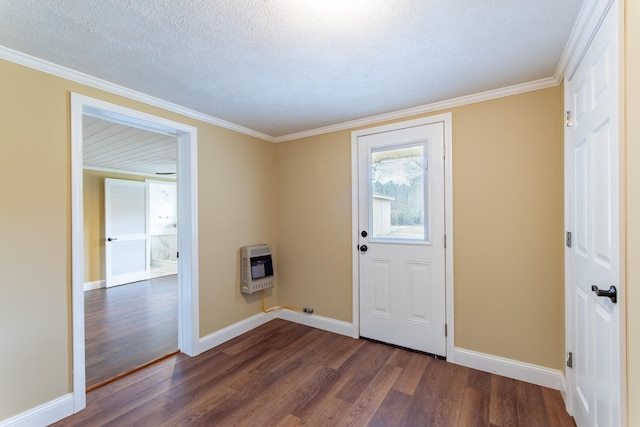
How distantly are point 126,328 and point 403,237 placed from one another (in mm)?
3313

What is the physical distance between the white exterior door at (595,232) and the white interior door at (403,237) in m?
0.91

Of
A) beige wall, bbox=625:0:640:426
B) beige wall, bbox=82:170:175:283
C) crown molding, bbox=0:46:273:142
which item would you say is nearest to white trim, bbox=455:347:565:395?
beige wall, bbox=625:0:640:426

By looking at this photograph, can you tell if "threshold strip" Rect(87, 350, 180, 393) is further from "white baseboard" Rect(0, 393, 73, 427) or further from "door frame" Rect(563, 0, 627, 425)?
"door frame" Rect(563, 0, 627, 425)

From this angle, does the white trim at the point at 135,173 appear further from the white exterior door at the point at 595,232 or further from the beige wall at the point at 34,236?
the white exterior door at the point at 595,232

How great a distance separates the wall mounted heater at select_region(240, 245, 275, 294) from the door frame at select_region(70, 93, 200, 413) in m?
0.57

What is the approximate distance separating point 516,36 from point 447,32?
0.39 meters

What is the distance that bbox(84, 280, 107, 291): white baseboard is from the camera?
5070mm

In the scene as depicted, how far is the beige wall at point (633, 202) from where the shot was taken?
99cm

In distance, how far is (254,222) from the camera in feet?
10.9

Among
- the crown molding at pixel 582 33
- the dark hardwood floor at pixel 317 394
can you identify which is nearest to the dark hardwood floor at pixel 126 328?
the dark hardwood floor at pixel 317 394

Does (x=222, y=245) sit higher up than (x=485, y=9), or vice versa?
(x=485, y=9)

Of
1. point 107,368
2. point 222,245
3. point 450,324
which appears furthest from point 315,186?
point 107,368

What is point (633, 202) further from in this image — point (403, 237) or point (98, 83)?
point (98, 83)

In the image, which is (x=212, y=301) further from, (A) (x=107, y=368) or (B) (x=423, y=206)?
(B) (x=423, y=206)
